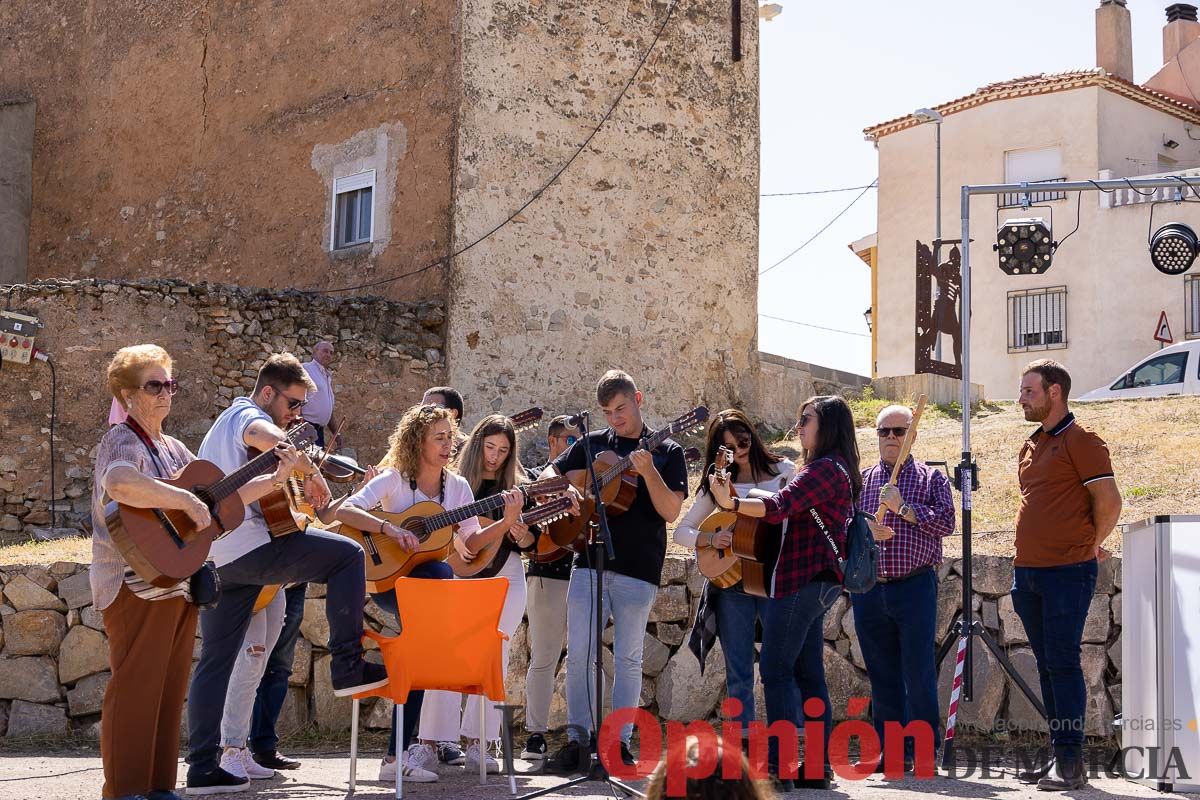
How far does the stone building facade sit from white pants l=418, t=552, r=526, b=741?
24.7ft

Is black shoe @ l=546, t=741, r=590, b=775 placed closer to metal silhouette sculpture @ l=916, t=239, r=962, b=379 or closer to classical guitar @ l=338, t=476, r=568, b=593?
classical guitar @ l=338, t=476, r=568, b=593

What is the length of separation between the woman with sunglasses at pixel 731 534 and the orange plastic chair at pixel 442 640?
3.66 feet

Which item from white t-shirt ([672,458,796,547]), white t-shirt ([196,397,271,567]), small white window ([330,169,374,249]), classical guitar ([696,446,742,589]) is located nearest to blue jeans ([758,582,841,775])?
classical guitar ([696,446,742,589])

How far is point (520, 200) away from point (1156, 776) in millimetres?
10359

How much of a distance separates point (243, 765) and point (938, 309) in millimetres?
5887

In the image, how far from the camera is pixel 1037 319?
2762 centimetres

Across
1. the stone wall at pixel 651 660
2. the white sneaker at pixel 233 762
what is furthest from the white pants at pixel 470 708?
the stone wall at pixel 651 660

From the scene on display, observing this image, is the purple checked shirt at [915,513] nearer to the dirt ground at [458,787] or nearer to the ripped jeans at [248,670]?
the dirt ground at [458,787]

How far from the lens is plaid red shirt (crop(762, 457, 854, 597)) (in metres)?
6.47

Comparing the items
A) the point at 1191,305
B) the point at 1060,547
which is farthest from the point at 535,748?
the point at 1191,305

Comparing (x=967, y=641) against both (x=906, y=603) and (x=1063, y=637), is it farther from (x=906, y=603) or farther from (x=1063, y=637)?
(x=1063, y=637)

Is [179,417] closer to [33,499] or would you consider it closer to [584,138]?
[33,499]

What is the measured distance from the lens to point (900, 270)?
29.4 meters

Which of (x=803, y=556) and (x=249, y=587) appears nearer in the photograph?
(x=249, y=587)
